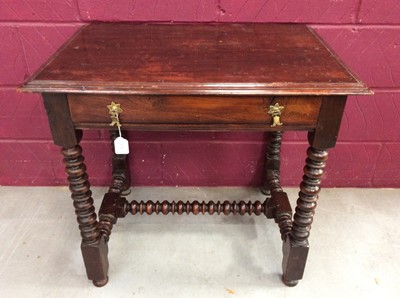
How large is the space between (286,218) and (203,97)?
684mm

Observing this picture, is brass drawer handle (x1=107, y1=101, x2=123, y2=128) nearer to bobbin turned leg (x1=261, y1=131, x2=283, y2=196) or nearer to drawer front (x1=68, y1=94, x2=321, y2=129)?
drawer front (x1=68, y1=94, x2=321, y2=129)

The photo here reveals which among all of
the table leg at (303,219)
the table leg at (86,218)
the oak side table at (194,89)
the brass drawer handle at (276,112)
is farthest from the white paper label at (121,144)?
the table leg at (303,219)

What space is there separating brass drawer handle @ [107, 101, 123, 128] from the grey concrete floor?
2.20 ft

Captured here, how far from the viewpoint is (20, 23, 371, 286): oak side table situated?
97cm

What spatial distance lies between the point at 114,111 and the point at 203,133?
2.47 ft

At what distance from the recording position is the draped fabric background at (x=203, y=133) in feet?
4.75

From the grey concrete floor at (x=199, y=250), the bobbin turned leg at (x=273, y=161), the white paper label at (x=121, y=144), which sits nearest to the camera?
the white paper label at (x=121, y=144)

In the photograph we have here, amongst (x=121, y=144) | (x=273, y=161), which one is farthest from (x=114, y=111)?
(x=273, y=161)

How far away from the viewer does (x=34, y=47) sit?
152cm

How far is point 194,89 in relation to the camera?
959 mm

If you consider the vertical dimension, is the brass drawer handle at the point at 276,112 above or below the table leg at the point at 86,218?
above

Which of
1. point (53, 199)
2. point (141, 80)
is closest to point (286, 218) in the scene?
point (141, 80)

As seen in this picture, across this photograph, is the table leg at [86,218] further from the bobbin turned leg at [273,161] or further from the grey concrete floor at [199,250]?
the bobbin turned leg at [273,161]

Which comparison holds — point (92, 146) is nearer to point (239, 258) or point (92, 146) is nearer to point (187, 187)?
point (187, 187)
